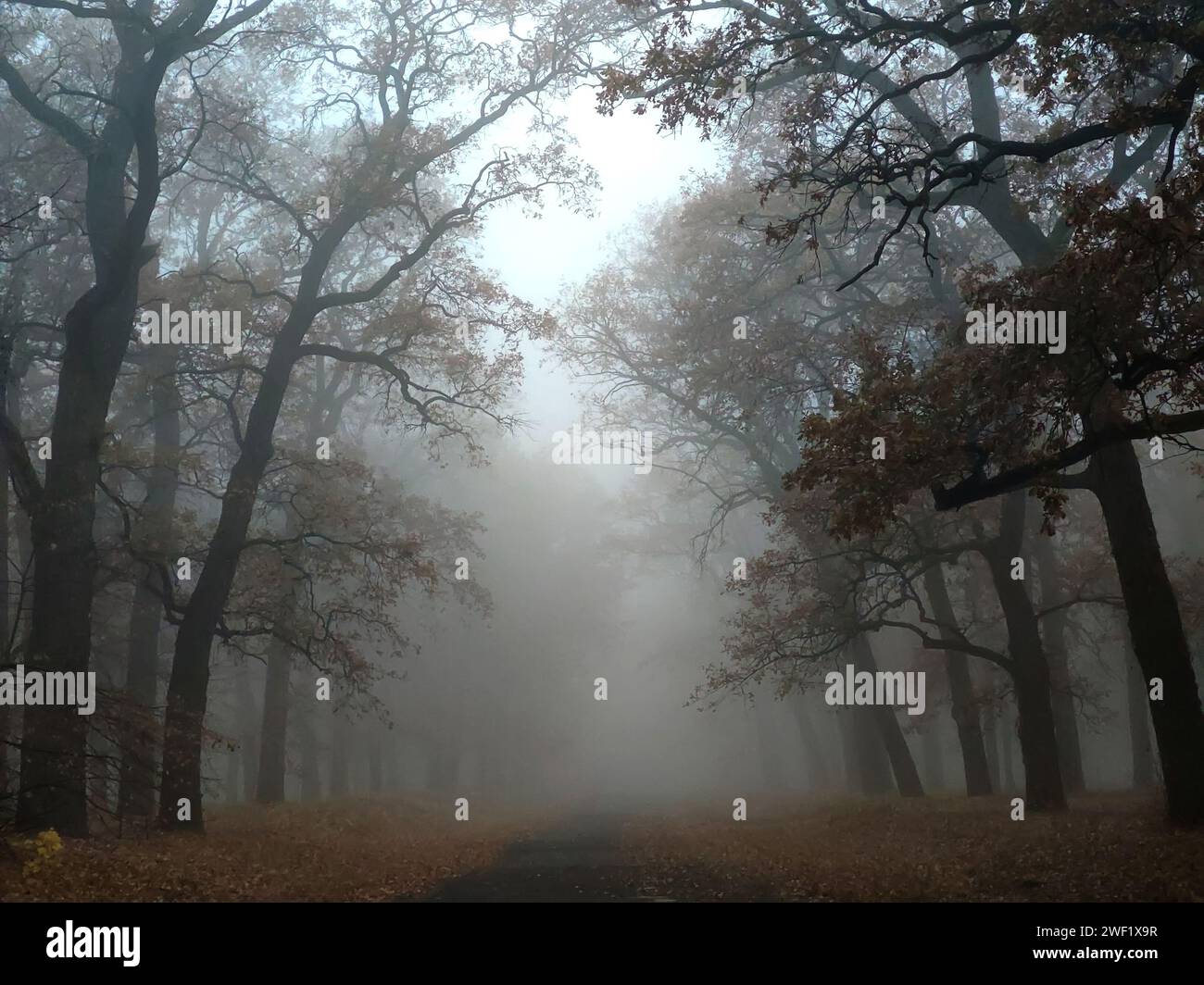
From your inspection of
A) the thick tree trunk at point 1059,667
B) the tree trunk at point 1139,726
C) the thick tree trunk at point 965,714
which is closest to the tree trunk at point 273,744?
the thick tree trunk at point 965,714

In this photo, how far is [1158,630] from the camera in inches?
501

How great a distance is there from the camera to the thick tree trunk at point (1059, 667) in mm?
25078

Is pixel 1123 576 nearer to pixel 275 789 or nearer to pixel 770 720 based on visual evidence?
pixel 275 789

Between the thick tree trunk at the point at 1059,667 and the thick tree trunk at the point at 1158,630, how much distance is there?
38.9 ft

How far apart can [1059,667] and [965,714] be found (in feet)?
16.0

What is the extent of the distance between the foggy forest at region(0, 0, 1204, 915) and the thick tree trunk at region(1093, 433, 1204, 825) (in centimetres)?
5

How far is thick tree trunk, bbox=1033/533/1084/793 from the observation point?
25.1m

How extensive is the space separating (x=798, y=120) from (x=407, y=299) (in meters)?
10.2

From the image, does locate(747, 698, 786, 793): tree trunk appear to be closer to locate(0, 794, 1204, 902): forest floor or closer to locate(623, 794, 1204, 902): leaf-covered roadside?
locate(0, 794, 1204, 902): forest floor

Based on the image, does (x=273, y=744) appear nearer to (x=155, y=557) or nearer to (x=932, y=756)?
(x=155, y=557)

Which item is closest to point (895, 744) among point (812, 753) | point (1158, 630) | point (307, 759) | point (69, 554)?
point (1158, 630)

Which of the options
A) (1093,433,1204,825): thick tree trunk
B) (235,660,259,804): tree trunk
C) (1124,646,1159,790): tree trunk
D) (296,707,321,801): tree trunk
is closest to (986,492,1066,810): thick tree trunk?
(1093,433,1204,825): thick tree trunk

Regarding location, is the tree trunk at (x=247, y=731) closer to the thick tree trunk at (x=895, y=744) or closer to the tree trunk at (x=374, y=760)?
the tree trunk at (x=374, y=760)
